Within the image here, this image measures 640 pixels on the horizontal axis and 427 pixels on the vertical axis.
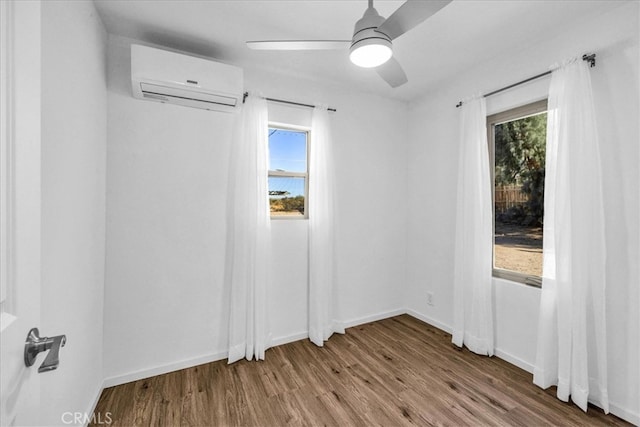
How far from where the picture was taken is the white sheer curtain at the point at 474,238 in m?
2.53

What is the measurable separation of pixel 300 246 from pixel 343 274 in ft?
2.06

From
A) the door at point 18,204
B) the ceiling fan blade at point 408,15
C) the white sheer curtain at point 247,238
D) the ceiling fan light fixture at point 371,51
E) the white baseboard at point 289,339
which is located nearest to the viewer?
the door at point 18,204

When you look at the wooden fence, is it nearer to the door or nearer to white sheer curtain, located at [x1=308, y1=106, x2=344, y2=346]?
white sheer curtain, located at [x1=308, y1=106, x2=344, y2=346]

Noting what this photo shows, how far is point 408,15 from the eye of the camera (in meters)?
1.27

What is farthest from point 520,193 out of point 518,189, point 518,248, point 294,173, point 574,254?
point 294,173

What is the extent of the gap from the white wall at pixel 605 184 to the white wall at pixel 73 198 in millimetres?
3030

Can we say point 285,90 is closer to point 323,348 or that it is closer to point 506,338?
point 323,348

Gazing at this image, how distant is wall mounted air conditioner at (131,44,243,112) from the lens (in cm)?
195

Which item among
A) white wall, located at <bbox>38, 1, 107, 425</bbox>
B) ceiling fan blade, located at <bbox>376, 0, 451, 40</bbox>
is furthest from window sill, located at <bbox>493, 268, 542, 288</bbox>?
white wall, located at <bbox>38, 1, 107, 425</bbox>

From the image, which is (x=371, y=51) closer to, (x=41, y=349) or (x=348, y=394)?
(x=41, y=349)

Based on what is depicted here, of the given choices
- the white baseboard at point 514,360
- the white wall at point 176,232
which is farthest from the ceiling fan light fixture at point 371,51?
the white baseboard at point 514,360

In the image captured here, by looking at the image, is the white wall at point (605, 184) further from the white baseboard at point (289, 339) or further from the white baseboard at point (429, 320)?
the white baseboard at point (289, 339)

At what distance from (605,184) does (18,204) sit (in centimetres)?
288

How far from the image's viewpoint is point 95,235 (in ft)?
6.13
